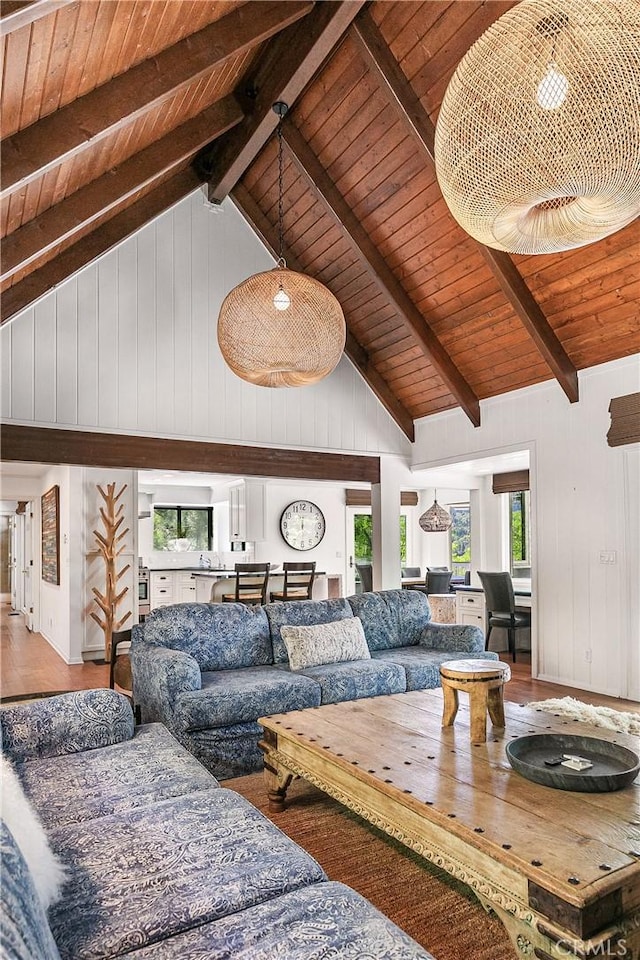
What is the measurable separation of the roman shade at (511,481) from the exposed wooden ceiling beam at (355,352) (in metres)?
1.84

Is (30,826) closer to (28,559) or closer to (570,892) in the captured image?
(570,892)

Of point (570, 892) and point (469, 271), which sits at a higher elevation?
point (469, 271)

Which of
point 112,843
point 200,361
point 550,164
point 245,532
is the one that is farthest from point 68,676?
point 550,164

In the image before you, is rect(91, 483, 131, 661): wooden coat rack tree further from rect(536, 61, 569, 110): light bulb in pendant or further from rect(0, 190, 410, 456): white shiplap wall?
rect(536, 61, 569, 110): light bulb in pendant

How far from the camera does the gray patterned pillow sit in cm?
412

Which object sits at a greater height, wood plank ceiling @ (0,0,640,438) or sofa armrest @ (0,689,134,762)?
wood plank ceiling @ (0,0,640,438)

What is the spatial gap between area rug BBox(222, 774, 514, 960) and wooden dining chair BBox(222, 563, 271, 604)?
371 cm

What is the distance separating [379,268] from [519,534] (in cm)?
490

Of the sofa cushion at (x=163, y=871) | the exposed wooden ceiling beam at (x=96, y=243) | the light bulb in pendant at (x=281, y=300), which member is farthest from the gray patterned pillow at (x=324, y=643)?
the exposed wooden ceiling beam at (x=96, y=243)

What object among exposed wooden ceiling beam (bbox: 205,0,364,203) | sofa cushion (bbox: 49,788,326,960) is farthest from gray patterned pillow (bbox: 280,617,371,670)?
exposed wooden ceiling beam (bbox: 205,0,364,203)

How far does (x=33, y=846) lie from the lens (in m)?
1.51

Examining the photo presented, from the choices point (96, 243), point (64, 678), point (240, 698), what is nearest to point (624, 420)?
point (240, 698)

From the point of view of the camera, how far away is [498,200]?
1979 mm

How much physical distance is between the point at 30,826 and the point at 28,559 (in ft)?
32.2
